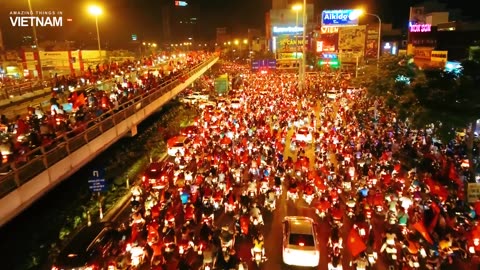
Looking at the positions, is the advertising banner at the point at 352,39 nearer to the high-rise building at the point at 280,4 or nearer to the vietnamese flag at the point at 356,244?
the vietnamese flag at the point at 356,244

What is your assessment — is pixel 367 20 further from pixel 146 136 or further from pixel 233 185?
pixel 233 185

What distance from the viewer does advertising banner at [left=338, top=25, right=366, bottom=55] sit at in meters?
64.8

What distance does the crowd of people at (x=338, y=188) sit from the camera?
11914 millimetres

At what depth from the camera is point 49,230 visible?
569 inches

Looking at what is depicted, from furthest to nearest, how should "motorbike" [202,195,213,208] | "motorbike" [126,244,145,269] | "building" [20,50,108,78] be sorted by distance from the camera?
"building" [20,50,108,78]
"motorbike" [202,195,213,208]
"motorbike" [126,244,145,269]

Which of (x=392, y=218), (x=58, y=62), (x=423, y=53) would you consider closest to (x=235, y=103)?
Result: (x=423, y=53)

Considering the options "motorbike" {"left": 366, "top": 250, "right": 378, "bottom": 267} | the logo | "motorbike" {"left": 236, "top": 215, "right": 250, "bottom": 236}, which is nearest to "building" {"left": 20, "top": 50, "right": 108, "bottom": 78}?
the logo

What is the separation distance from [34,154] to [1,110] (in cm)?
1244

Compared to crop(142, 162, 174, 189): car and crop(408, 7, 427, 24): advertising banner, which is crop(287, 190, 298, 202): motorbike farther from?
crop(408, 7, 427, 24): advertising banner

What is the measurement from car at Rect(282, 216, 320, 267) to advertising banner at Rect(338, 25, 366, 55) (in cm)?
5670

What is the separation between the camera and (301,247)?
37.2 feet

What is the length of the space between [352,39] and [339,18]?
22.1ft

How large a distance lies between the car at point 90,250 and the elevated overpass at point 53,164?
1648mm

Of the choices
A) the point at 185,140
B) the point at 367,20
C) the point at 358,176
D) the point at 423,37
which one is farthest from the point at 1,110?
the point at 367,20
